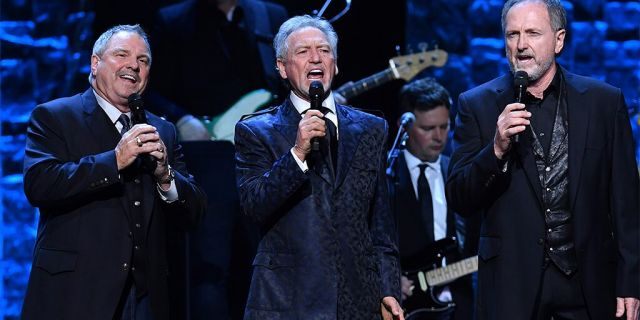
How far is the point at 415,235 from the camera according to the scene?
5.44m

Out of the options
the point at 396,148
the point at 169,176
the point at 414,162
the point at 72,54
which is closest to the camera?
the point at 169,176

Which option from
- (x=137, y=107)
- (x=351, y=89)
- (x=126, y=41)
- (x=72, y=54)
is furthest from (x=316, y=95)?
(x=72, y=54)

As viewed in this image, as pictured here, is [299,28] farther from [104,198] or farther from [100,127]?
[104,198]

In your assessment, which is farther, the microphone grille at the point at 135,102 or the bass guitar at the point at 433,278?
the bass guitar at the point at 433,278

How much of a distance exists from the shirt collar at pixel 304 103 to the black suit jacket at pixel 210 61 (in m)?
2.41

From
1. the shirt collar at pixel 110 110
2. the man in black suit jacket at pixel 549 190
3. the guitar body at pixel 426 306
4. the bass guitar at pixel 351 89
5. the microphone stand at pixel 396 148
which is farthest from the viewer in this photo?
the bass guitar at pixel 351 89

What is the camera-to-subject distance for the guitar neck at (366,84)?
238 inches

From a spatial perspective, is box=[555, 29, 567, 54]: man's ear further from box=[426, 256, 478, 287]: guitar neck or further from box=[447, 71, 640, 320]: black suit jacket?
box=[426, 256, 478, 287]: guitar neck

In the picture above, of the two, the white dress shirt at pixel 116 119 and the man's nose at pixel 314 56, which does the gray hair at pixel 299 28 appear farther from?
the white dress shirt at pixel 116 119

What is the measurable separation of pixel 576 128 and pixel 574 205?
28 cm

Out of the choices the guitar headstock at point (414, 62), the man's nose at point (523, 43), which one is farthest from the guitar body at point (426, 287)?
the man's nose at point (523, 43)

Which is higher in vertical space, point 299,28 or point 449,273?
point 299,28

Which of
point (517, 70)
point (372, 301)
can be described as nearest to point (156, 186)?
point (372, 301)

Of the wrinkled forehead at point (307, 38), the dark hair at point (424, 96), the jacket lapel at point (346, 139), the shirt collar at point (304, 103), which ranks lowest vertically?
the jacket lapel at point (346, 139)
